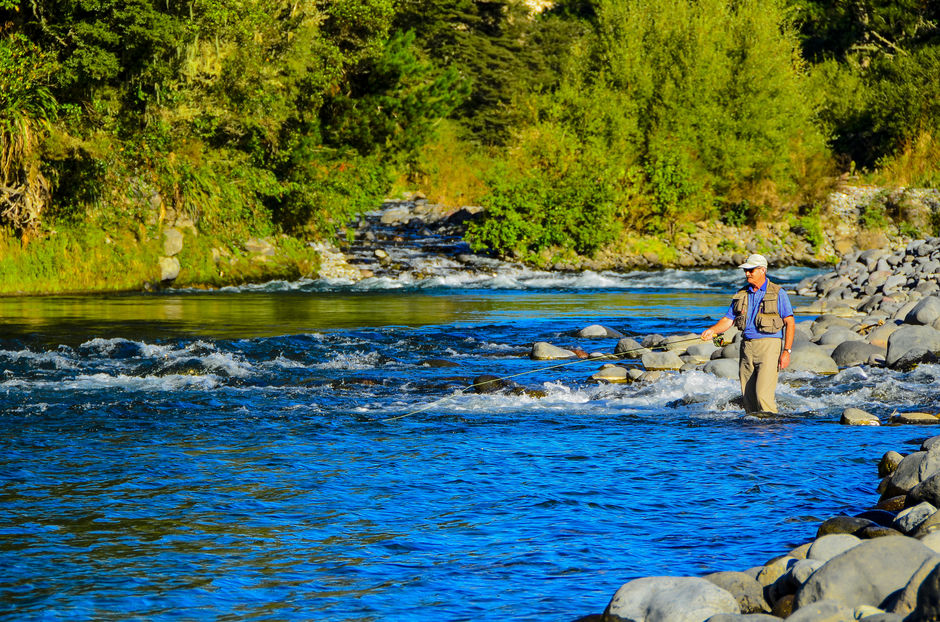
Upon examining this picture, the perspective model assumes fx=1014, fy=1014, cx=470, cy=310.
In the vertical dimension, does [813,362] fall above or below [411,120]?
below

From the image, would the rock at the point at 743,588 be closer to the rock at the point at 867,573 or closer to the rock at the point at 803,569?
the rock at the point at 803,569

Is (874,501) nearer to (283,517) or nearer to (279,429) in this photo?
(283,517)

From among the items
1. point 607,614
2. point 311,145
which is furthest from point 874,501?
point 311,145

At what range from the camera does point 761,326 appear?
9672 mm

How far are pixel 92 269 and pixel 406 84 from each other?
13847mm

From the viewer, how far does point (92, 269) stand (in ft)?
74.6

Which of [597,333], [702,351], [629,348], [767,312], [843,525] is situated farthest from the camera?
[597,333]

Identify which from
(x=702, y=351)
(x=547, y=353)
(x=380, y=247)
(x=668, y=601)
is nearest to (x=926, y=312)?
(x=702, y=351)

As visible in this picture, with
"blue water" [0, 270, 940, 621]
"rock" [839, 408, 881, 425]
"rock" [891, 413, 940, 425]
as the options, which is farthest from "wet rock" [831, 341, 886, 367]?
"rock" [839, 408, 881, 425]

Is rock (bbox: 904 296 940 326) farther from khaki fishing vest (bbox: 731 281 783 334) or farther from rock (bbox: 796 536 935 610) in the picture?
rock (bbox: 796 536 935 610)

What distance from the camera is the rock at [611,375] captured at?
40.8 feet

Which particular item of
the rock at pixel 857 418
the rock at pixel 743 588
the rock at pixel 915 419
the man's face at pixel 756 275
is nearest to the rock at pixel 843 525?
the rock at pixel 743 588

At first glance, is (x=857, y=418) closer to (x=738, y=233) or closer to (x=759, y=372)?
(x=759, y=372)

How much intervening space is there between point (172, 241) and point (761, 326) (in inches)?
705
